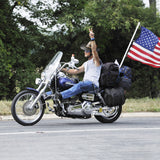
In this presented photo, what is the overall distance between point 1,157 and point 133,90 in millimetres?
19725

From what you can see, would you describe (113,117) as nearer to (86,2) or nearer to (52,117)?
(52,117)

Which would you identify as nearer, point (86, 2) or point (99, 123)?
point (99, 123)

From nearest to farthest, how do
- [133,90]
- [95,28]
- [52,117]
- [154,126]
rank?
[154,126] → [52,117] → [95,28] → [133,90]

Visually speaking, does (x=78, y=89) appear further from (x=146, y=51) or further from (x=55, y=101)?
(x=146, y=51)

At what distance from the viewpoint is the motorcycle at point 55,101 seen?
8479mm

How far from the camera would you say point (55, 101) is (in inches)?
342

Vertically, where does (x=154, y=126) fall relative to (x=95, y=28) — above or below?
below

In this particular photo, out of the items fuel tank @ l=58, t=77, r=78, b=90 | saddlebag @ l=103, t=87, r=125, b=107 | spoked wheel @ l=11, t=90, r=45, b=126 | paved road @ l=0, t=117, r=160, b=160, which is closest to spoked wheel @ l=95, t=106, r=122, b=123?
paved road @ l=0, t=117, r=160, b=160

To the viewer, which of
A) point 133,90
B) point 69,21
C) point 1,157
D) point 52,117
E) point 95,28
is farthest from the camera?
point 133,90

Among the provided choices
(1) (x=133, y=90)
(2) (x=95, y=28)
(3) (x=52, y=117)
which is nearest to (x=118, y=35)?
(2) (x=95, y=28)

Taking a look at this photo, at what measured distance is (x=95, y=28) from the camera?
21688mm

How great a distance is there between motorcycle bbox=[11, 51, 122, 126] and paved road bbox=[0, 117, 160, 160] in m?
0.24

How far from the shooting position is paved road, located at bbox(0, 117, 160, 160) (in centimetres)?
568

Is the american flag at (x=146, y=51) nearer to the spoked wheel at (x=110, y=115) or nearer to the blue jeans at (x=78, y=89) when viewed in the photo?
the spoked wheel at (x=110, y=115)
